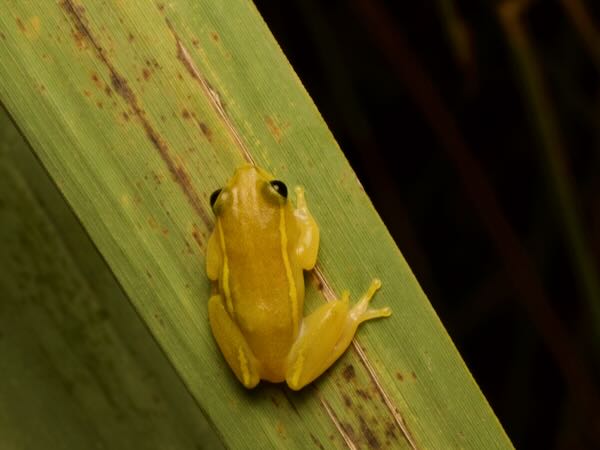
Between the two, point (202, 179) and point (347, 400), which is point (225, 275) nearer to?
point (202, 179)

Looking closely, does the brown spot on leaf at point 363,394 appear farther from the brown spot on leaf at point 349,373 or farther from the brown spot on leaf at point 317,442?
the brown spot on leaf at point 317,442

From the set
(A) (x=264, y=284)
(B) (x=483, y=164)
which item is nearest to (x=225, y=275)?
(A) (x=264, y=284)

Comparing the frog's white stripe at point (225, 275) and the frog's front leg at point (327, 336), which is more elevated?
the frog's white stripe at point (225, 275)

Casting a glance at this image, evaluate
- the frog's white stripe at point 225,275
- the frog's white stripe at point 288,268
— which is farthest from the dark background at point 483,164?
the frog's white stripe at point 225,275

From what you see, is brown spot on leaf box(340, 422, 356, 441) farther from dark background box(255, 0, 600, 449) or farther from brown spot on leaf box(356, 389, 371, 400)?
dark background box(255, 0, 600, 449)

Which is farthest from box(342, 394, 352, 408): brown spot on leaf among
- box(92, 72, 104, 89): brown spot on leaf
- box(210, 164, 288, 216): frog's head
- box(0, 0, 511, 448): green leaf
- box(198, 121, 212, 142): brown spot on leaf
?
box(92, 72, 104, 89): brown spot on leaf

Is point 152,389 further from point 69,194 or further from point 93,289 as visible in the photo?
point 69,194
